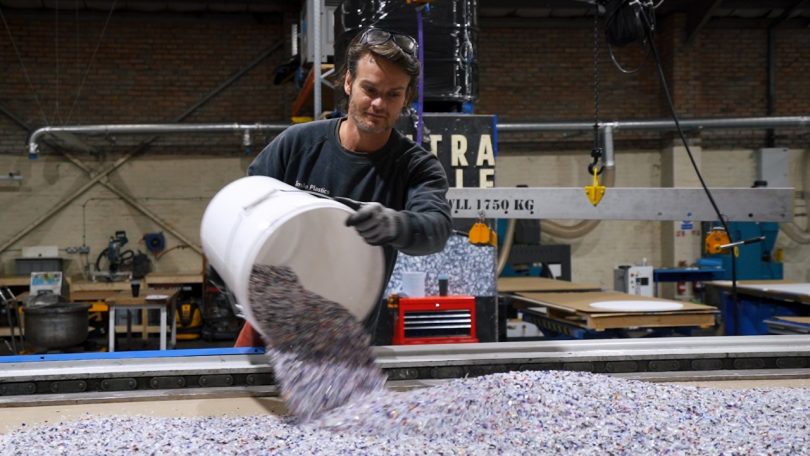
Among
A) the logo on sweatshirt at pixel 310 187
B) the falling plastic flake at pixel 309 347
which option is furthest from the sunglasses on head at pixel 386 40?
the falling plastic flake at pixel 309 347

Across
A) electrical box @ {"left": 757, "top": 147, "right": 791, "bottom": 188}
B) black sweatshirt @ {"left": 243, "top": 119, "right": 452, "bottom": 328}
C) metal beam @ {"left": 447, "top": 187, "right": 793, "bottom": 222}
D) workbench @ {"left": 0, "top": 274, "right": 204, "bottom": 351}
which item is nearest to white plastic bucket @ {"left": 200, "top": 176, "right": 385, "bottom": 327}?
black sweatshirt @ {"left": 243, "top": 119, "right": 452, "bottom": 328}

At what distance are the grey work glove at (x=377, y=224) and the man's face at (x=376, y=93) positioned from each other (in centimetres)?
32

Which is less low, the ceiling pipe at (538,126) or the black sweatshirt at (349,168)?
the ceiling pipe at (538,126)

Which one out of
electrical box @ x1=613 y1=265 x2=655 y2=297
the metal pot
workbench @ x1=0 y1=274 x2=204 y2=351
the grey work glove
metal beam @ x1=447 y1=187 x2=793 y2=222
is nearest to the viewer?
the grey work glove

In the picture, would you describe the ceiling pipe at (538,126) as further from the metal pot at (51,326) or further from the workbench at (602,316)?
the workbench at (602,316)

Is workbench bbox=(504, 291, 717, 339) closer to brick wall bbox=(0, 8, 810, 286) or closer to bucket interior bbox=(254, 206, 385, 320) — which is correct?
bucket interior bbox=(254, 206, 385, 320)

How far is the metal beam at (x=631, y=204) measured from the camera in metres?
2.14

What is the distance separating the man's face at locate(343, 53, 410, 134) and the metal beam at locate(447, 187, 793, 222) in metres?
0.72

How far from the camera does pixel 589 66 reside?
8555mm

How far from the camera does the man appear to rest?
1.63m

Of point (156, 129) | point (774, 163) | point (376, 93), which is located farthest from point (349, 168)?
point (774, 163)

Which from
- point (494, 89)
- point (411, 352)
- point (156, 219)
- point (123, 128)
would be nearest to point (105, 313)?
point (156, 219)

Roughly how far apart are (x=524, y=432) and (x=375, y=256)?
552 millimetres

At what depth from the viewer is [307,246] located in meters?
1.62
